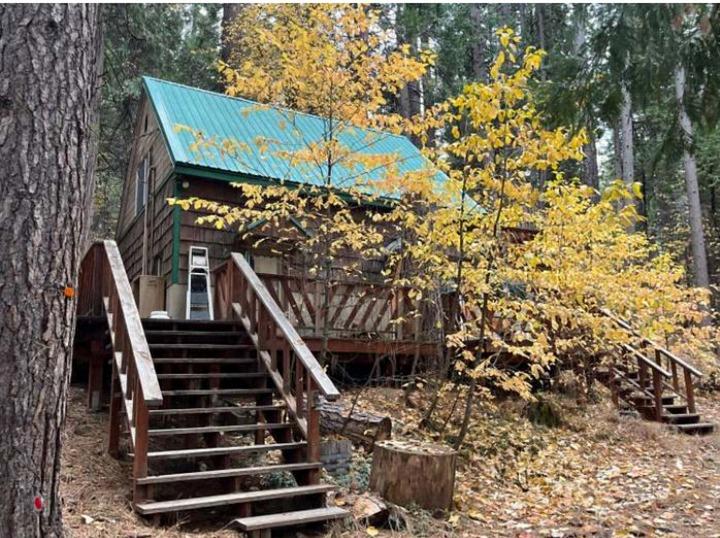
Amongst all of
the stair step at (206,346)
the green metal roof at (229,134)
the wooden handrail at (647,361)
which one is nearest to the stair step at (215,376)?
the stair step at (206,346)

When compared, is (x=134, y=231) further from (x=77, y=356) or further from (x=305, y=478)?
(x=305, y=478)

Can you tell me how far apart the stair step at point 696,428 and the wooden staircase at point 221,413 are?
670cm

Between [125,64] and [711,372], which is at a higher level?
[125,64]

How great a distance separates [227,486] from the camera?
511 cm

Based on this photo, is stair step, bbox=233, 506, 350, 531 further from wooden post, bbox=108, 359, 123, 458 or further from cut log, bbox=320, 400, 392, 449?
wooden post, bbox=108, 359, 123, 458

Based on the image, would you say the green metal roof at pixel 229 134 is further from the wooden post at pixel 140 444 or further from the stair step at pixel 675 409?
the stair step at pixel 675 409

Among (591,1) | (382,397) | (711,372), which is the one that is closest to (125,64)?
(382,397)

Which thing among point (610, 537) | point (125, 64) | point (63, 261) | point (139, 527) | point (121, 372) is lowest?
point (610, 537)

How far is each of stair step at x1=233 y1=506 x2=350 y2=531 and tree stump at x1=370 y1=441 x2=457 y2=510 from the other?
0.63 m

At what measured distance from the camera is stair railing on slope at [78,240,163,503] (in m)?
4.76

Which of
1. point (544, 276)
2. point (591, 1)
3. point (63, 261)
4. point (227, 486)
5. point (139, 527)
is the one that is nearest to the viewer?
point (63, 261)

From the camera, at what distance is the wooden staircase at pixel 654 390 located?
1000cm

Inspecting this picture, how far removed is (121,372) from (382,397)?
412 centimetres

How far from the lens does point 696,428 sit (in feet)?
32.6
